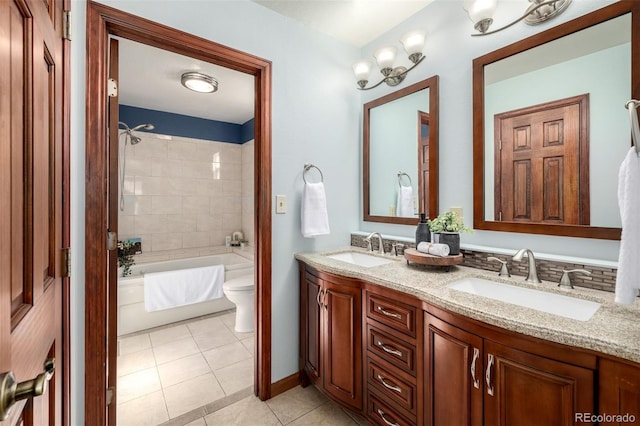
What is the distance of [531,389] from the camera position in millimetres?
873

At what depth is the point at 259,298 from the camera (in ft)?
5.91

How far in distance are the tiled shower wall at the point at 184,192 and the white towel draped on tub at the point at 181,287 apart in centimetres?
93

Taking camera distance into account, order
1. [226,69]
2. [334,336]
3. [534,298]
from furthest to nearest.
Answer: [226,69], [334,336], [534,298]

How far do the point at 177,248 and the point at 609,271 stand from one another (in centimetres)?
407

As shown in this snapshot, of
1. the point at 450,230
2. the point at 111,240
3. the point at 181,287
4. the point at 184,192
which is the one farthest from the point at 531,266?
the point at 184,192

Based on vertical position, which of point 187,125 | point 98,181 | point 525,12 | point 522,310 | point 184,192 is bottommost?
point 522,310

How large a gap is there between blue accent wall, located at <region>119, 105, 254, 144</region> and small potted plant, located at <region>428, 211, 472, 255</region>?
3.13m

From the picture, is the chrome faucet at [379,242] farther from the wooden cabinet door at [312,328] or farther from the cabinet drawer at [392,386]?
the cabinet drawer at [392,386]

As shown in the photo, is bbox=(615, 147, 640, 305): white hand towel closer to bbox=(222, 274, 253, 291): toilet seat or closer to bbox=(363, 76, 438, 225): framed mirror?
bbox=(363, 76, 438, 225): framed mirror

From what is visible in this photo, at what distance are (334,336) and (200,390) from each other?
105 cm

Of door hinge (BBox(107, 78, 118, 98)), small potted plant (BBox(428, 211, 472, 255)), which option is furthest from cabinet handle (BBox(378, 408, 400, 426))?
door hinge (BBox(107, 78, 118, 98))

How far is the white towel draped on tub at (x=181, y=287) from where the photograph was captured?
2.73 m

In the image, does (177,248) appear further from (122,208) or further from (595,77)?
(595,77)

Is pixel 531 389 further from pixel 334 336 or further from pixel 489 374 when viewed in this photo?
pixel 334 336
